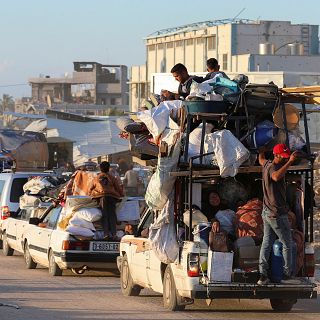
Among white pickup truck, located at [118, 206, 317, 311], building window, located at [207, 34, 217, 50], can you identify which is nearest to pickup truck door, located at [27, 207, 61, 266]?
white pickup truck, located at [118, 206, 317, 311]

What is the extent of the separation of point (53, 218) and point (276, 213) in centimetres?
741

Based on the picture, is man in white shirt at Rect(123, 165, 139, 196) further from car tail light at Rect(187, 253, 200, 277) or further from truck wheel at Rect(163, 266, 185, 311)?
car tail light at Rect(187, 253, 200, 277)

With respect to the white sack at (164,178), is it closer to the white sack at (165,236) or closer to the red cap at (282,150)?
the white sack at (165,236)

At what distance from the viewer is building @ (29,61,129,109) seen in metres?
150

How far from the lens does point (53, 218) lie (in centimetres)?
2006

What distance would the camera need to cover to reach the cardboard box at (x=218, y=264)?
13211 millimetres

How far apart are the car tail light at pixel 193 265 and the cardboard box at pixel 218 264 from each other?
17 cm

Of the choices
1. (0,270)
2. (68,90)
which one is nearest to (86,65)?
(68,90)

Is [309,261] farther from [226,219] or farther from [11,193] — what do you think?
[11,193]

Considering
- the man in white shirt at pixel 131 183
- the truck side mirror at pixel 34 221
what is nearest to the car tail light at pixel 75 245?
the truck side mirror at pixel 34 221

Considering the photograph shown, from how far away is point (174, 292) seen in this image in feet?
45.5

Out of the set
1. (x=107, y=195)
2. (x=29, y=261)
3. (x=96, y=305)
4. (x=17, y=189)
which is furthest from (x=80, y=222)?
(x=17, y=189)

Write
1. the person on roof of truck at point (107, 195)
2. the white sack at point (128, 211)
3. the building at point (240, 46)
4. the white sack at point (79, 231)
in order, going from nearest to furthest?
the white sack at point (79, 231) → the person on roof of truck at point (107, 195) → the white sack at point (128, 211) → the building at point (240, 46)

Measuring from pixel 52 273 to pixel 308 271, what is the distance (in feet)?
22.1
